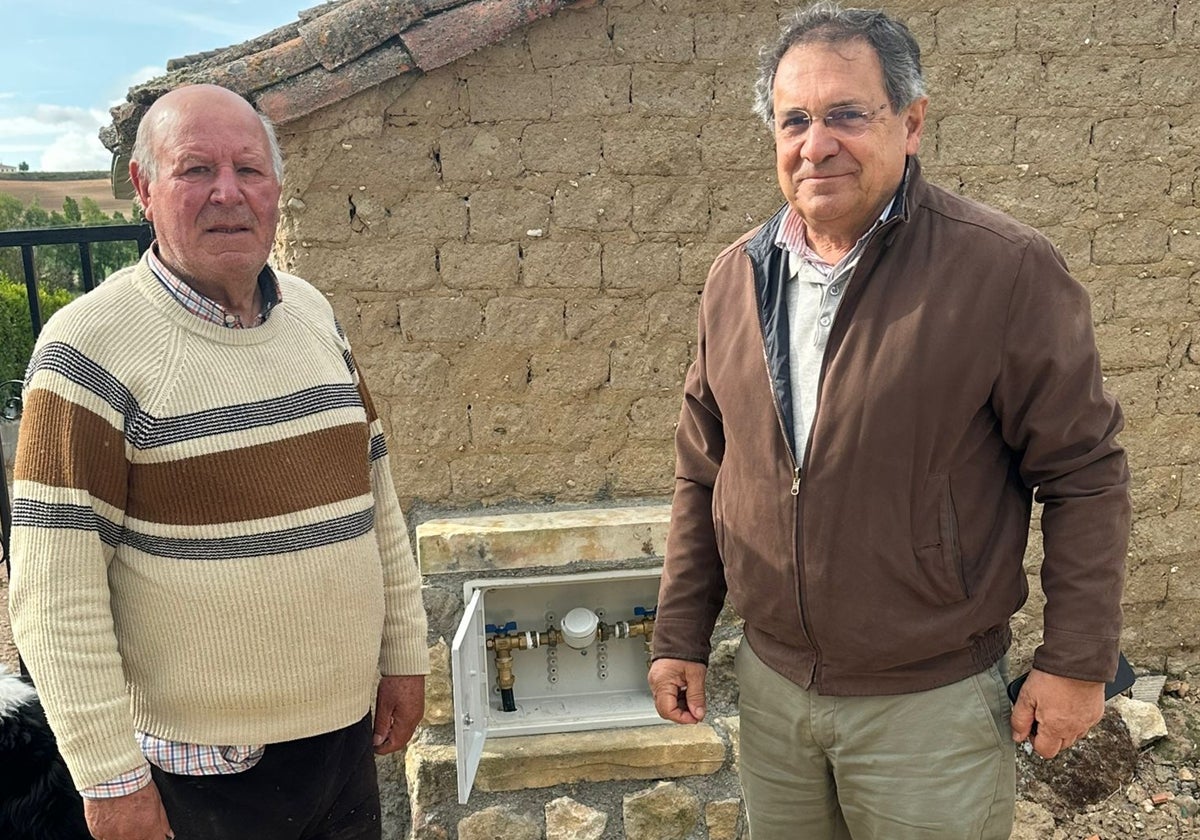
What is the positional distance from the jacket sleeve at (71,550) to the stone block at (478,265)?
5.21 feet

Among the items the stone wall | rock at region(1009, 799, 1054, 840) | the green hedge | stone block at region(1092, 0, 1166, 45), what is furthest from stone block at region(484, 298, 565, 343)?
the green hedge

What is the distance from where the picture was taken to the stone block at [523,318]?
3.16 metres

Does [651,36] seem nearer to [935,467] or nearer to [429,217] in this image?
[429,217]

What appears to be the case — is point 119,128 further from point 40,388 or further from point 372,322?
point 40,388

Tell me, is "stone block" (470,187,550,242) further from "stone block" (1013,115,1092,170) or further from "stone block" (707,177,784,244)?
"stone block" (1013,115,1092,170)

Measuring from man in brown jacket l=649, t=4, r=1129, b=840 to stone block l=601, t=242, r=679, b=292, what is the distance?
128 cm

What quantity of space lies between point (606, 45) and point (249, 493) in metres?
1.99

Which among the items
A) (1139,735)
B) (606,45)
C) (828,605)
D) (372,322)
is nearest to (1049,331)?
(828,605)

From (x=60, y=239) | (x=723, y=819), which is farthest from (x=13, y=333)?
(x=723, y=819)

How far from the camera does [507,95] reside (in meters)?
3.08

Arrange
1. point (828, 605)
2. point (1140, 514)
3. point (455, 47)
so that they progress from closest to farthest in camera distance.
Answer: point (828, 605) → point (455, 47) → point (1140, 514)

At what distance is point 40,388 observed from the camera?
5.25ft

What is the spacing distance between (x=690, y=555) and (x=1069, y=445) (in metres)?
0.80

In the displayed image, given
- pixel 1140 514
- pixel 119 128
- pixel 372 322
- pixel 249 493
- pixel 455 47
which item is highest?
pixel 455 47
